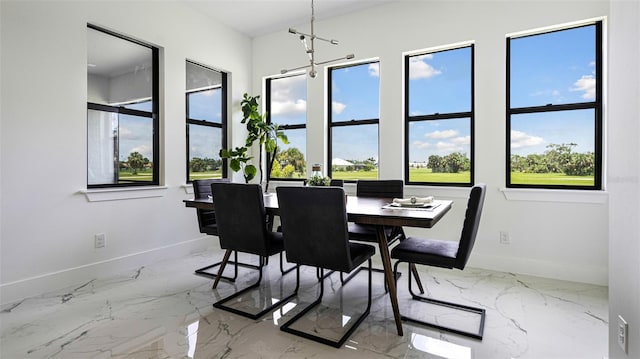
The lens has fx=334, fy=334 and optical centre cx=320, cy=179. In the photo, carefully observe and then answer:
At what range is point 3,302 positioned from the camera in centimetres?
248

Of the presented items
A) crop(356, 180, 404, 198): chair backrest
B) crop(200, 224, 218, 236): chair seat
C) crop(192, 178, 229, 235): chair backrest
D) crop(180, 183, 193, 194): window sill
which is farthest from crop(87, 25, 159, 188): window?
crop(356, 180, 404, 198): chair backrest

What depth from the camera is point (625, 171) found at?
1362 mm

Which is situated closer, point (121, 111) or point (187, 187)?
point (121, 111)

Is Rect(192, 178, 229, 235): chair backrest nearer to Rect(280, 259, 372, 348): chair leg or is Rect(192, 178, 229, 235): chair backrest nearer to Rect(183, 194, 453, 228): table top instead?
Rect(183, 194, 453, 228): table top

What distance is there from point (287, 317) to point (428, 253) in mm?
1040

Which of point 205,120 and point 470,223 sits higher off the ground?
point 205,120

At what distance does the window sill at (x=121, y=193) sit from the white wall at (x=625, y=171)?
370cm

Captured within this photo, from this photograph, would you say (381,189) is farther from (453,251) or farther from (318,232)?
(318,232)

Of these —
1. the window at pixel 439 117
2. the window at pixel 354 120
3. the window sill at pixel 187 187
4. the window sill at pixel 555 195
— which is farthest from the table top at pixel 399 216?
the window sill at pixel 187 187

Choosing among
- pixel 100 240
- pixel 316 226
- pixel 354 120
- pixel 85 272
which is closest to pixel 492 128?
pixel 354 120

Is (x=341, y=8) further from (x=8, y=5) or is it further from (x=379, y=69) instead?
(x=8, y=5)

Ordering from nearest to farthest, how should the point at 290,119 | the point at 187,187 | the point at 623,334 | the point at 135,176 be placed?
the point at 623,334 < the point at 135,176 < the point at 187,187 < the point at 290,119

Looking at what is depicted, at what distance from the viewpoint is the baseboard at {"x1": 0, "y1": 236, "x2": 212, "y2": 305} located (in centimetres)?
255

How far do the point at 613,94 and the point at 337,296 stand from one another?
2.10 m
